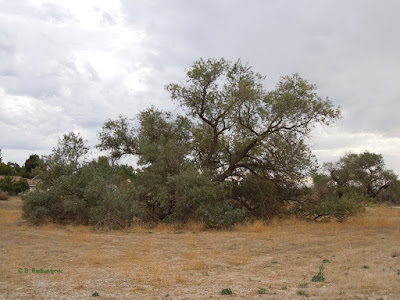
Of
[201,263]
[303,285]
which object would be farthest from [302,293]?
[201,263]

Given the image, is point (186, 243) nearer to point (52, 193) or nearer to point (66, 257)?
point (66, 257)

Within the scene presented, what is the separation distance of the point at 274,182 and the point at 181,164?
522cm

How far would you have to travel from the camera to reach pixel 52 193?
66.3ft

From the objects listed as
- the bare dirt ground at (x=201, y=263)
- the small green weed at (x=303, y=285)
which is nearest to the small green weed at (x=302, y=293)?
the bare dirt ground at (x=201, y=263)

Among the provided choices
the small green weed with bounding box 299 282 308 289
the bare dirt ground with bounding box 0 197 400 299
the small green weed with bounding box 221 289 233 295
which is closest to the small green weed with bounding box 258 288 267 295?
the bare dirt ground with bounding box 0 197 400 299

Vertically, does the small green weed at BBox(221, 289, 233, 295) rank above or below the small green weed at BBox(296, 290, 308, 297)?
below

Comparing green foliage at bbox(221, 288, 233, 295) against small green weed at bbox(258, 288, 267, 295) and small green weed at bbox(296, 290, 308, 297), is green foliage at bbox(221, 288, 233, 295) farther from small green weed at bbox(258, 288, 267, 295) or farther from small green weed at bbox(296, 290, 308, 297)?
small green weed at bbox(296, 290, 308, 297)

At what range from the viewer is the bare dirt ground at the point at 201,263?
706 cm

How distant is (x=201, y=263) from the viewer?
32.4 feet

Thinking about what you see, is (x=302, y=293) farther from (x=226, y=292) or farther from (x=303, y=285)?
(x=226, y=292)

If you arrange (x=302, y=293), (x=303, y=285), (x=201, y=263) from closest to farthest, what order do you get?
(x=302, y=293) < (x=303, y=285) < (x=201, y=263)

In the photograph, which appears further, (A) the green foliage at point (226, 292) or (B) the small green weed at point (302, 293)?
(A) the green foliage at point (226, 292)

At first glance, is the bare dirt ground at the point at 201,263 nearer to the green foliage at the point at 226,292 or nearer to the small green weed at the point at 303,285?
the small green weed at the point at 303,285

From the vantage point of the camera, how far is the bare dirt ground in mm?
7062
